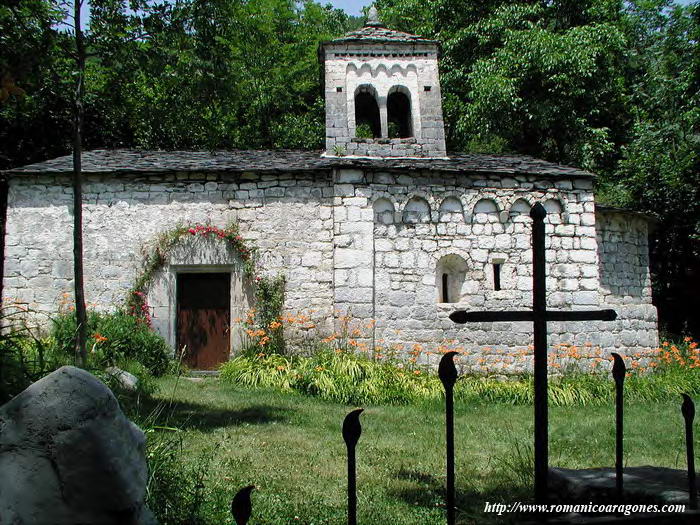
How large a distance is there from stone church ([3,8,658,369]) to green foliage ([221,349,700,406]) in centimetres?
96

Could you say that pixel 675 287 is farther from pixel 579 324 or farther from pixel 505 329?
pixel 505 329

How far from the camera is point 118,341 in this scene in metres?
9.73

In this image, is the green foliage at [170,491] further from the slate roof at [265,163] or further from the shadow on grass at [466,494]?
the slate roof at [265,163]

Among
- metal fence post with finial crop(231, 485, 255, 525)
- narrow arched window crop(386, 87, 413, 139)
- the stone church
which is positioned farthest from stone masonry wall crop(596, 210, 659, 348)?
metal fence post with finial crop(231, 485, 255, 525)

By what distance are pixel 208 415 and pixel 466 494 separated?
360 centimetres

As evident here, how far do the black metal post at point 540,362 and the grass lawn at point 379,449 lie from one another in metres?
0.76

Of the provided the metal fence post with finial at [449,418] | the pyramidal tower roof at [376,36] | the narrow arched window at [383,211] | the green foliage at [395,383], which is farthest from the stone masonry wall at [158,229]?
the metal fence post with finial at [449,418]

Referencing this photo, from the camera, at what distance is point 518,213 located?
1115cm

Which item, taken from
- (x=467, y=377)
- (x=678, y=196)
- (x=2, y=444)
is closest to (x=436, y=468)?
(x=2, y=444)

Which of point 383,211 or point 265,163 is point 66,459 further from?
point 265,163

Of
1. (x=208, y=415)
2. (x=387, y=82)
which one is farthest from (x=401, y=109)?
(x=208, y=415)

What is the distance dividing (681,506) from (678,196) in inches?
552

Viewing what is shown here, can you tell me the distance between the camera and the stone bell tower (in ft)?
40.1

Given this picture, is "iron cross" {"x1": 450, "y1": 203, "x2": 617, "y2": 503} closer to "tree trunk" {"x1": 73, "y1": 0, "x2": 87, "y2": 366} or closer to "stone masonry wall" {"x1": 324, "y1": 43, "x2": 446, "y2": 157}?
"tree trunk" {"x1": 73, "y1": 0, "x2": 87, "y2": 366}
